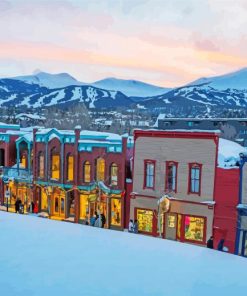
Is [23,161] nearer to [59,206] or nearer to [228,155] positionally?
[59,206]

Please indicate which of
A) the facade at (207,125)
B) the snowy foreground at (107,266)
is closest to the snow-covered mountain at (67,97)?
the facade at (207,125)

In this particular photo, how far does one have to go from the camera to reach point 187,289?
167 inches

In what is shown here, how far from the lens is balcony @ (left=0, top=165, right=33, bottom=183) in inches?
843

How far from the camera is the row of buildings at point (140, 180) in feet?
52.8

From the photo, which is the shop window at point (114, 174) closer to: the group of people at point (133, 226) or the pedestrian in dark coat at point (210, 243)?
the group of people at point (133, 226)

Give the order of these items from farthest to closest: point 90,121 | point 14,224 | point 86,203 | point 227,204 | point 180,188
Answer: point 90,121 < point 86,203 < point 180,188 < point 227,204 < point 14,224

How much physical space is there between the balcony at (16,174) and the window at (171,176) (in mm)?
7405

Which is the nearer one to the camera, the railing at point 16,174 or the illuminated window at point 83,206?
the illuminated window at point 83,206

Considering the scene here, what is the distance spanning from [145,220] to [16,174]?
763cm

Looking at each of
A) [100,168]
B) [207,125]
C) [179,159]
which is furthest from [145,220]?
[207,125]

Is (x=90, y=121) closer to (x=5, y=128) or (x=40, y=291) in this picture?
(x=5, y=128)

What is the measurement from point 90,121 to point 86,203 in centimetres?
2880

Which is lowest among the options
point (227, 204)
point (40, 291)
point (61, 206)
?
point (61, 206)

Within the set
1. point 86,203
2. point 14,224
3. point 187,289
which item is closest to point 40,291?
point 187,289
